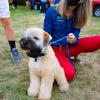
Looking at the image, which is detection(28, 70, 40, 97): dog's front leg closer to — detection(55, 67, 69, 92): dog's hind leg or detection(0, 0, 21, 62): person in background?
detection(55, 67, 69, 92): dog's hind leg

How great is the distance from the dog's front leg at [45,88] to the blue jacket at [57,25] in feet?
2.87

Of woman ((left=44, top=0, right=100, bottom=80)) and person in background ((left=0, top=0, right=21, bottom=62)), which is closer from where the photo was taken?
woman ((left=44, top=0, right=100, bottom=80))

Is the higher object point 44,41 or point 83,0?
point 83,0

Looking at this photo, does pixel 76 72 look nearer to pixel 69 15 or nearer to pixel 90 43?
pixel 90 43

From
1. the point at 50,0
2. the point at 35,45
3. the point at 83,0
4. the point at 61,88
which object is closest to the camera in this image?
the point at 35,45

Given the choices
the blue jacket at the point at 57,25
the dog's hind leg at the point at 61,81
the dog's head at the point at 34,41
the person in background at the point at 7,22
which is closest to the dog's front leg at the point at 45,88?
the dog's hind leg at the point at 61,81

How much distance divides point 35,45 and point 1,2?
4.74ft

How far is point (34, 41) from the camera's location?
2854 mm

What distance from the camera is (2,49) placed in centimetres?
490

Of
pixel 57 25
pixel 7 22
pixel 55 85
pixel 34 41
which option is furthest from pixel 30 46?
pixel 7 22

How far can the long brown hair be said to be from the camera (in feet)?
11.8

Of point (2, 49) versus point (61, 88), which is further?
point (2, 49)

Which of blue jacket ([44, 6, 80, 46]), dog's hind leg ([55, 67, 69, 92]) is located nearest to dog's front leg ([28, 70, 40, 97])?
dog's hind leg ([55, 67, 69, 92])

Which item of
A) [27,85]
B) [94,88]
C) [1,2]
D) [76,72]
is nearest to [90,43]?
[76,72]
